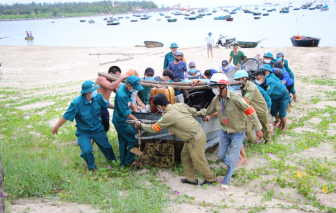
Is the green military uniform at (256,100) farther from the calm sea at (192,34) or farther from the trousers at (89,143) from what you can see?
the calm sea at (192,34)

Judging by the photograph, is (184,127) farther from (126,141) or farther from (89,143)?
(89,143)

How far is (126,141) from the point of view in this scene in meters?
5.21

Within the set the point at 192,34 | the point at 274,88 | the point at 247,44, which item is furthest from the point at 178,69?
the point at 192,34

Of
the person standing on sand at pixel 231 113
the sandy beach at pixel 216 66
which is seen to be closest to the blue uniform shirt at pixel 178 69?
the sandy beach at pixel 216 66

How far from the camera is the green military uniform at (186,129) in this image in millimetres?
4129

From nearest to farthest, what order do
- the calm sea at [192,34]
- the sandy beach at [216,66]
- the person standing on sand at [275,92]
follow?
the sandy beach at [216,66]
the person standing on sand at [275,92]
the calm sea at [192,34]

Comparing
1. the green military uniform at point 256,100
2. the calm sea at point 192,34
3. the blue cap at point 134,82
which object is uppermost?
the calm sea at point 192,34

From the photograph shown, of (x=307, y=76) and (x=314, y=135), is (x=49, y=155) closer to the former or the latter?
(x=314, y=135)

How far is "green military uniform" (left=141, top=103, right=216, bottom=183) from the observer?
4.13 m

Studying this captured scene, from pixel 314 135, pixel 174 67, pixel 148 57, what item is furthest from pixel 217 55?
pixel 314 135

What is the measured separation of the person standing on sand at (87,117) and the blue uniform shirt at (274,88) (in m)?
3.71

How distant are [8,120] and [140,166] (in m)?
5.11

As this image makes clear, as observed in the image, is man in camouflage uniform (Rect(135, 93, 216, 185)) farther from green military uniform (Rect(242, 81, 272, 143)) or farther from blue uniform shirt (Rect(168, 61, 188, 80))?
blue uniform shirt (Rect(168, 61, 188, 80))

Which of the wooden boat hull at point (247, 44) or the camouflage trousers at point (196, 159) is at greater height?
the wooden boat hull at point (247, 44)
